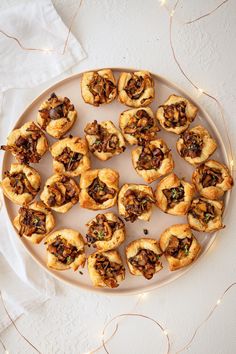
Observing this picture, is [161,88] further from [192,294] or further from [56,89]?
[192,294]

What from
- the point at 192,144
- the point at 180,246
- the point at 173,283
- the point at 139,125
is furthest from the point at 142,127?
the point at 173,283

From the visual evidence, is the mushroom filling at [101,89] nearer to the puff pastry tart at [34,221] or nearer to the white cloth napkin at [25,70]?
the white cloth napkin at [25,70]

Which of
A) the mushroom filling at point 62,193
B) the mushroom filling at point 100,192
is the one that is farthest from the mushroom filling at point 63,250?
the mushroom filling at point 100,192

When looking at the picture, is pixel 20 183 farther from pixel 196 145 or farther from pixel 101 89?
pixel 196 145

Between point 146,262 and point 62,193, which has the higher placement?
point 62,193

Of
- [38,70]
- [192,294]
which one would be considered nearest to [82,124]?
[38,70]

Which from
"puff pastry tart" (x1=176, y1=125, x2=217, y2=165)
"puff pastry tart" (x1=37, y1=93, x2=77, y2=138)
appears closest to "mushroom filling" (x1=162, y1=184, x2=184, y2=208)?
"puff pastry tart" (x1=176, y1=125, x2=217, y2=165)

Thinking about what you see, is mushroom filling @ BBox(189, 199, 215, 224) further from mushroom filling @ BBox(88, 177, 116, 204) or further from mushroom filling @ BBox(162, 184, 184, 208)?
→ mushroom filling @ BBox(88, 177, 116, 204)
